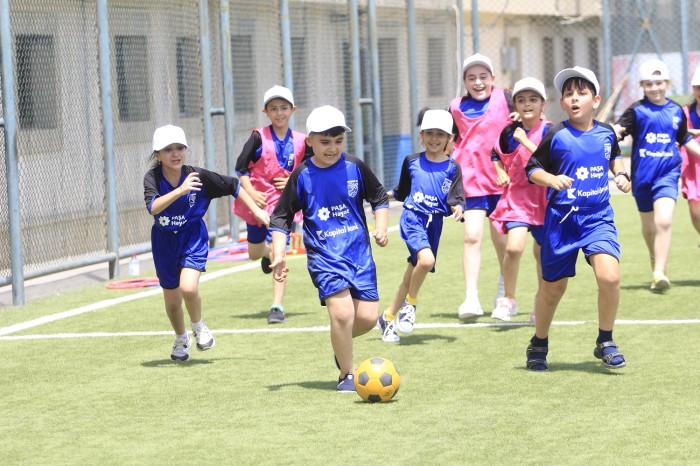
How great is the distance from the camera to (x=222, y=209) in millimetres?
18609

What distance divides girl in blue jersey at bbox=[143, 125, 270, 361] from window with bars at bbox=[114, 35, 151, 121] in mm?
6072

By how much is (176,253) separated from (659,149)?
485cm

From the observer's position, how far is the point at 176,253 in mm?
9461

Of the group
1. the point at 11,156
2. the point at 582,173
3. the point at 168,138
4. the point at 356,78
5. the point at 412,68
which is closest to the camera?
the point at 582,173

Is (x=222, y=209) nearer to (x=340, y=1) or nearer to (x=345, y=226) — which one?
(x=340, y=1)

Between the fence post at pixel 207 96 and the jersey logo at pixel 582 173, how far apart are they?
933 cm

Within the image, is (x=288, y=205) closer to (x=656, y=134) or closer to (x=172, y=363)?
(x=172, y=363)

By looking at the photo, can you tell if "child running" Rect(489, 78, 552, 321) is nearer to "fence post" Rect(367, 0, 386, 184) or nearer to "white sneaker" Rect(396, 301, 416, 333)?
"white sneaker" Rect(396, 301, 416, 333)

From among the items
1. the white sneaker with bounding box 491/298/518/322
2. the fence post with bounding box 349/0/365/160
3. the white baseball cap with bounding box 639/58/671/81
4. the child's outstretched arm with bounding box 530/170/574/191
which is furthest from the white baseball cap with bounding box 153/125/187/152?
the fence post with bounding box 349/0/365/160

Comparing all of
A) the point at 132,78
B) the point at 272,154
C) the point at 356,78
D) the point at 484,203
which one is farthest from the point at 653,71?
the point at 356,78

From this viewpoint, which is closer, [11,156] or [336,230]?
[336,230]

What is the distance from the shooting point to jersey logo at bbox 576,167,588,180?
8305mm

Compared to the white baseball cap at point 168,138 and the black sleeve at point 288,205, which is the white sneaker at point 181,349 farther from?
the black sleeve at point 288,205

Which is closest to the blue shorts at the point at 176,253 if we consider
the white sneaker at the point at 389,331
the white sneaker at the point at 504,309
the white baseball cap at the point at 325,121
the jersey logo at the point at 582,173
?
the white sneaker at the point at 389,331
